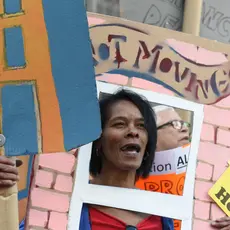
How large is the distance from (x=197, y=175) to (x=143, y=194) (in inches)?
7.4

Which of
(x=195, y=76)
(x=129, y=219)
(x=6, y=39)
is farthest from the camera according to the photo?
(x=195, y=76)

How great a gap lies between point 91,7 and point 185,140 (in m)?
0.78

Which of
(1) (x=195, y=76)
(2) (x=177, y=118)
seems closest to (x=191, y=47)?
(1) (x=195, y=76)

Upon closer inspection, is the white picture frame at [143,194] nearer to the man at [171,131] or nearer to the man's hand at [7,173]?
the man at [171,131]

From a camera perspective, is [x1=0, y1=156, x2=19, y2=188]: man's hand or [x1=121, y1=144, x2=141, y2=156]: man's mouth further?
[x1=121, y1=144, x2=141, y2=156]: man's mouth

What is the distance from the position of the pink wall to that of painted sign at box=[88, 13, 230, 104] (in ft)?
0.12

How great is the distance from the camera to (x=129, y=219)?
2074 mm

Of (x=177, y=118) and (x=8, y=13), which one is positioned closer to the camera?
(x=8, y=13)

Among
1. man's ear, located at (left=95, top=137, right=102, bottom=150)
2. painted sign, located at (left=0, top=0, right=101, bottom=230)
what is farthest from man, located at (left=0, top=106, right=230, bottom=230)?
painted sign, located at (left=0, top=0, right=101, bottom=230)

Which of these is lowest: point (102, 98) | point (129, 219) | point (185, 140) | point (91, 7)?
point (129, 219)

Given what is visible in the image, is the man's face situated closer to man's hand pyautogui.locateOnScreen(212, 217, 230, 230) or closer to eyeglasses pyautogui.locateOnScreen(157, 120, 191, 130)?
eyeglasses pyautogui.locateOnScreen(157, 120, 191, 130)

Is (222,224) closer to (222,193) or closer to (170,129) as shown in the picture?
(222,193)

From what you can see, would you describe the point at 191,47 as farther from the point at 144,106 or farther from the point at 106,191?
the point at 106,191

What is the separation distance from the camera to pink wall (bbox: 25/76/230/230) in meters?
2.03
